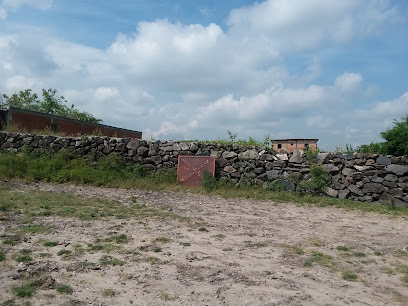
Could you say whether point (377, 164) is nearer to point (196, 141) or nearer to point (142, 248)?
point (196, 141)

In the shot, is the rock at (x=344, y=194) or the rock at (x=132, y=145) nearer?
the rock at (x=344, y=194)

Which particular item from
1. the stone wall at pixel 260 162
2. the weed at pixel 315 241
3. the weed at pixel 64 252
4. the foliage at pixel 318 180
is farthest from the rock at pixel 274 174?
the weed at pixel 64 252

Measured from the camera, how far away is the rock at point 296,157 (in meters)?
12.1

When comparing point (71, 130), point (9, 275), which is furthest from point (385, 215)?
point (71, 130)

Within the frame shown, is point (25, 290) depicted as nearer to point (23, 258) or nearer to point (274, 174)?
point (23, 258)

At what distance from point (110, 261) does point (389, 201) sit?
372 inches

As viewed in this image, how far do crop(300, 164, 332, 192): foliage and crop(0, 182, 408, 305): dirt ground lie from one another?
357 cm

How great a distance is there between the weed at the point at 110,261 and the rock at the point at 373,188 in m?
9.15

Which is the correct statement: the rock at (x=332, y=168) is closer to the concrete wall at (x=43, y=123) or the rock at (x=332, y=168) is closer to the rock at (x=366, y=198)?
the rock at (x=366, y=198)

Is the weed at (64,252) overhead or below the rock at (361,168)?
below

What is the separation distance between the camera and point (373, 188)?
1120 centimetres

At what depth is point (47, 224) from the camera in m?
6.18

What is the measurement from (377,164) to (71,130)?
50.7 ft

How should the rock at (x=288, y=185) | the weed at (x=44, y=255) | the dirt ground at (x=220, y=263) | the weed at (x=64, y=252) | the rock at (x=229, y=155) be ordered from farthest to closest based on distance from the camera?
the rock at (x=229, y=155)
the rock at (x=288, y=185)
the weed at (x=64, y=252)
the weed at (x=44, y=255)
the dirt ground at (x=220, y=263)
